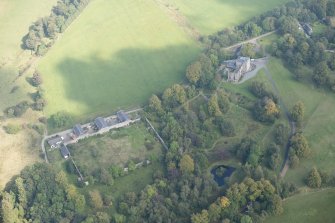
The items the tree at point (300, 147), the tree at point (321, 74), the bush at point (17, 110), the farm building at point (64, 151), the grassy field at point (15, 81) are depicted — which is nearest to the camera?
the tree at point (300, 147)

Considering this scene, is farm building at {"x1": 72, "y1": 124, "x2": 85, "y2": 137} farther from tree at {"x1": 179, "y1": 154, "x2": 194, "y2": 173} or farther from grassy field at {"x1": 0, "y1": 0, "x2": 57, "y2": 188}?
tree at {"x1": 179, "y1": 154, "x2": 194, "y2": 173}

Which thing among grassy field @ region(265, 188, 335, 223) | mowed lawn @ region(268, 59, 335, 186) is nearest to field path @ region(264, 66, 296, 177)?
mowed lawn @ region(268, 59, 335, 186)

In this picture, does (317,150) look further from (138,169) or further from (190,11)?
(190,11)

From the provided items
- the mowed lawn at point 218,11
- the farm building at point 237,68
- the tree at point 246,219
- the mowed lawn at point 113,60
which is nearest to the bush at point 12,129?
the mowed lawn at point 113,60

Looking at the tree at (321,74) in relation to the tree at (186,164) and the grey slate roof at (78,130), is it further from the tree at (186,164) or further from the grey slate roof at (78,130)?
the grey slate roof at (78,130)

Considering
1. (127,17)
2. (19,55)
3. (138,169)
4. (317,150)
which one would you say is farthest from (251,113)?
(19,55)

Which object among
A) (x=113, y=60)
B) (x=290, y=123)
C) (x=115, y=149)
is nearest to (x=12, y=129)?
(x=115, y=149)
